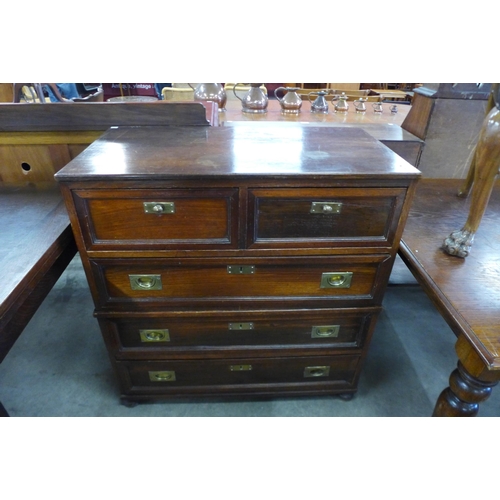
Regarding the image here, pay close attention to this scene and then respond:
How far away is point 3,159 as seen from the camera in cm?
127

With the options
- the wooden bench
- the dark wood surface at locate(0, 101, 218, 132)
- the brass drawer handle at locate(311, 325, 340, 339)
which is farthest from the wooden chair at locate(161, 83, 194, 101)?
the brass drawer handle at locate(311, 325, 340, 339)

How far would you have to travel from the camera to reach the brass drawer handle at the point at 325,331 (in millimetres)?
1158

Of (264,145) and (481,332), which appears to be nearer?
(481,332)

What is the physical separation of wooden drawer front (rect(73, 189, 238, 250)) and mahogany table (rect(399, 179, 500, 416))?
0.53 meters

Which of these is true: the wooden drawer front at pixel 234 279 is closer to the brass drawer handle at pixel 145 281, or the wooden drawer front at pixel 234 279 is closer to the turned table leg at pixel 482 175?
the brass drawer handle at pixel 145 281

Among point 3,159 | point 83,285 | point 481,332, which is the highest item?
point 3,159

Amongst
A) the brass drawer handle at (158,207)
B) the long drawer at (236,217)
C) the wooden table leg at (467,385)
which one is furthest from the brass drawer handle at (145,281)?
the wooden table leg at (467,385)

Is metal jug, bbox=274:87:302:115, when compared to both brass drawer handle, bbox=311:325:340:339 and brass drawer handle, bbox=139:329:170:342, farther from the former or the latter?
brass drawer handle, bbox=139:329:170:342

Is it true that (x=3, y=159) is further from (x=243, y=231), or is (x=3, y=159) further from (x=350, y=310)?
(x=350, y=310)

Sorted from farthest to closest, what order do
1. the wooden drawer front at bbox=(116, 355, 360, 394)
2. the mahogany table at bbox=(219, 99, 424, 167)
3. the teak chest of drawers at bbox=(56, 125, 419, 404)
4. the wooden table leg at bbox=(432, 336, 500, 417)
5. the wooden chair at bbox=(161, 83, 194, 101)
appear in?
the wooden chair at bbox=(161, 83, 194, 101), the mahogany table at bbox=(219, 99, 424, 167), the wooden drawer front at bbox=(116, 355, 360, 394), the teak chest of drawers at bbox=(56, 125, 419, 404), the wooden table leg at bbox=(432, 336, 500, 417)

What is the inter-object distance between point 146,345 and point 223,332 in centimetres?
27

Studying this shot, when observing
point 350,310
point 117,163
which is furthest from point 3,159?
point 350,310

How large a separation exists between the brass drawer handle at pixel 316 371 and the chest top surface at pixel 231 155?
0.75 metres

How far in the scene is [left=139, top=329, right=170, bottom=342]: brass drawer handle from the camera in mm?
1138
